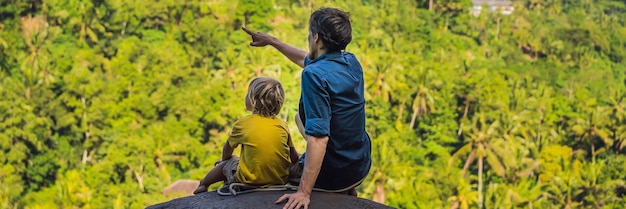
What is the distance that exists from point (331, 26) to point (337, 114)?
0.33 meters

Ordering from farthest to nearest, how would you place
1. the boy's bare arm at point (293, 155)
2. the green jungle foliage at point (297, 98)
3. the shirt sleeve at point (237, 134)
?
the green jungle foliage at point (297, 98), the boy's bare arm at point (293, 155), the shirt sleeve at point (237, 134)

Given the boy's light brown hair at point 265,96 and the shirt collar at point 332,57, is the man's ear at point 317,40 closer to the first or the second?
the shirt collar at point 332,57

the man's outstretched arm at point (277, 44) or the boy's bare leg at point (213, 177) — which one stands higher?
Result: the man's outstretched arm at point (277, 44)

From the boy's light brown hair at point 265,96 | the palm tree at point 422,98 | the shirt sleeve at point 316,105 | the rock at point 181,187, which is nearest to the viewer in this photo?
the shirt sleeve at point 316,105

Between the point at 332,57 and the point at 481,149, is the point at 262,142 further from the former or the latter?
the point at 481,149

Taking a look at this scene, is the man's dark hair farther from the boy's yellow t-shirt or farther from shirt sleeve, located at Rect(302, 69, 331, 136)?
the boy's yellow t-shirt

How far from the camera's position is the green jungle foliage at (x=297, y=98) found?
44.8 metres

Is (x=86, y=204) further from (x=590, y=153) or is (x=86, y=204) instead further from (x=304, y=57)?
(x=304, y=57)

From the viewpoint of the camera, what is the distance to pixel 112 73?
58.2m

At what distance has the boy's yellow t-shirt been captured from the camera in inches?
160

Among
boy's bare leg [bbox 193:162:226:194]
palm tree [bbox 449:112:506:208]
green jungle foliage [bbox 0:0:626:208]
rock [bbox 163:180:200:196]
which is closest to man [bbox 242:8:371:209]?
boy's bare leg [bbox 193:162:226:194]

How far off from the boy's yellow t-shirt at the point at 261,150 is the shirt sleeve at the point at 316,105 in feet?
1.29

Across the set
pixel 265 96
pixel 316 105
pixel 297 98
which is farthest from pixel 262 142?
pixel 297 98

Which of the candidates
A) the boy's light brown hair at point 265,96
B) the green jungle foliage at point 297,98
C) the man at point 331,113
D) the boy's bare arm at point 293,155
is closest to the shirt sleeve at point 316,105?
the man at point 331,113
